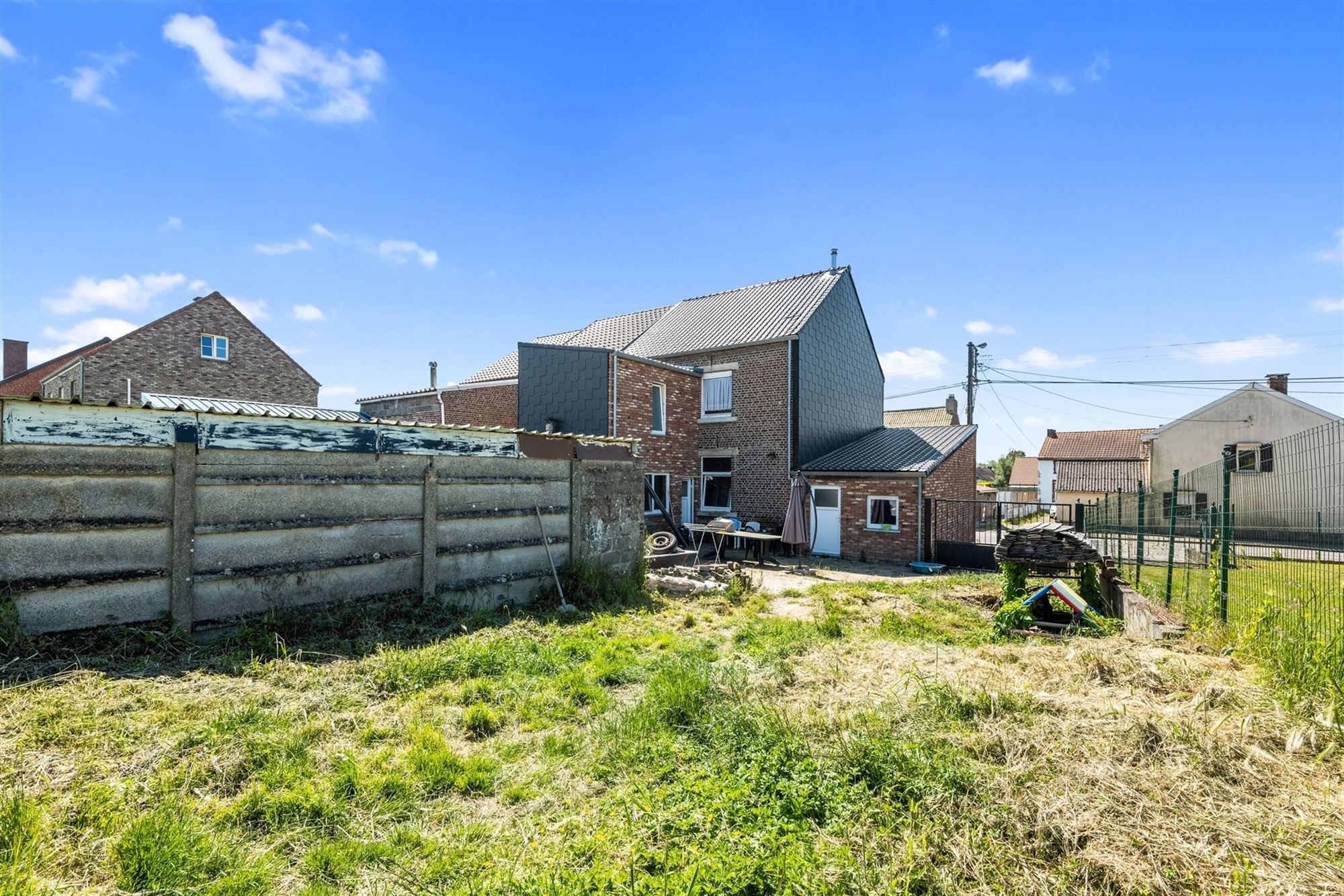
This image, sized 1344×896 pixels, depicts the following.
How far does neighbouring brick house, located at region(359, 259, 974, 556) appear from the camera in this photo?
1794 centimetres

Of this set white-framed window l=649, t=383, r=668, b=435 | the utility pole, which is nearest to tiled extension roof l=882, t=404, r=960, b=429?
the utility pole

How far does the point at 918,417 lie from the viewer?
1673 inches

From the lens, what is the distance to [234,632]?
598 cm

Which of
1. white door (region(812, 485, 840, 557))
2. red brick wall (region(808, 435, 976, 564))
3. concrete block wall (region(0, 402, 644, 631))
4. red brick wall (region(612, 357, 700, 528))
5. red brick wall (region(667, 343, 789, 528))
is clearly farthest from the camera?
red brick wall (region(667, 343, 789, 528))

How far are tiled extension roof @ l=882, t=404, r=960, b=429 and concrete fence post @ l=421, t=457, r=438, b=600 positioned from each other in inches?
1372

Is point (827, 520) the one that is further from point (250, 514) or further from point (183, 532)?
point (183, 532)

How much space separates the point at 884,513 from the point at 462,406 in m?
14.3

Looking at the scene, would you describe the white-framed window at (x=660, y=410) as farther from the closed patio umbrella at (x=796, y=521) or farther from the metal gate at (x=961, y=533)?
the metal gate at (x=961, y=533)

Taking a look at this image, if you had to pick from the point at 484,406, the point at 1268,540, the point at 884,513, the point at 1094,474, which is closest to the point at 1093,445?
the point at 1094,474

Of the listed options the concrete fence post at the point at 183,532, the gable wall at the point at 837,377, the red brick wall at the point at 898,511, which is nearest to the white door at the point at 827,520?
the red brick wall at the point at 898,511

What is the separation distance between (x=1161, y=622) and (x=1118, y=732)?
3.42 m

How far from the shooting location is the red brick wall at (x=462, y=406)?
802 inches

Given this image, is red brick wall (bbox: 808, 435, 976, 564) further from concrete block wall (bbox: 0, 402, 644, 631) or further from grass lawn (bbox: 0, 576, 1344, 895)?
grass lawn (bbox: 0, 576, 1344, 895)

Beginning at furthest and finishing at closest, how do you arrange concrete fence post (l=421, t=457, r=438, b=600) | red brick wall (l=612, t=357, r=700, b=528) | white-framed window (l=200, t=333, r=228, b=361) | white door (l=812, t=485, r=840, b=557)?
white-framed window (l=200, t=333, r=228, b=361), white door (l=812, t=485, r=840, b=557), red brick wall (l=612, t=357, r=700, b=528), concrete fence post (l=421, t=457, r=438, b=600)
